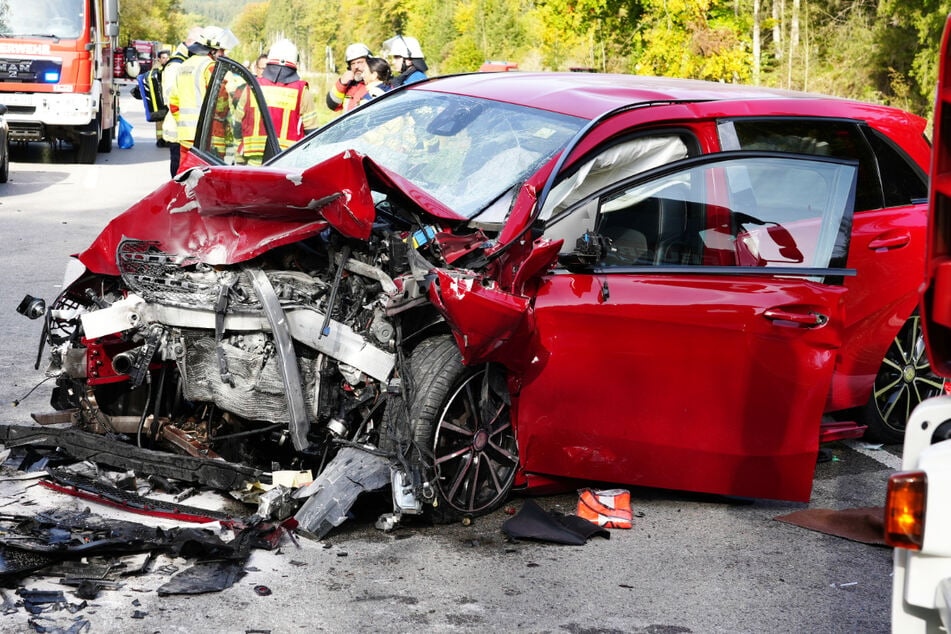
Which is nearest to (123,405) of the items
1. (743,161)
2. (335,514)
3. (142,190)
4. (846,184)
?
(335,514)

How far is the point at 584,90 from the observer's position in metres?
5.38

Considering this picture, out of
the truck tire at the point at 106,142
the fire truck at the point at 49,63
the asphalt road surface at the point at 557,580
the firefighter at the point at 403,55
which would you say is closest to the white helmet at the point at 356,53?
the firefighter at the point at 403,55

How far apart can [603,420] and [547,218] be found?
85cm

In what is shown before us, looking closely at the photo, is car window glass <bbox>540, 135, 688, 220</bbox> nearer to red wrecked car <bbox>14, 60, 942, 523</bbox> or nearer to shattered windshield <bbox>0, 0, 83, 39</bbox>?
red wrecked car <bbox>14, 60, 942, 523</bbox>

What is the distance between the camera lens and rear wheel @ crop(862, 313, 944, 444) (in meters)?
5.96

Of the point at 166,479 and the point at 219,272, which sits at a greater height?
the point at 219,272

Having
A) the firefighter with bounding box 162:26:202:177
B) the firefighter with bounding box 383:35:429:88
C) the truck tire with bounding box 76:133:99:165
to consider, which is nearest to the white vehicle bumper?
the firefighter with bounding box 383:35:429:88

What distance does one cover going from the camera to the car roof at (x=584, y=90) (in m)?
5.16

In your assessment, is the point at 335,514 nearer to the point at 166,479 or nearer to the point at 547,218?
the point at 166,479

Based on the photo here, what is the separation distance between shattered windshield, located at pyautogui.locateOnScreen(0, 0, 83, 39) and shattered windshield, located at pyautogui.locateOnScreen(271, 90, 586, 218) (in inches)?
489

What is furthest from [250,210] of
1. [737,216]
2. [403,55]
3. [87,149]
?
[87,149]

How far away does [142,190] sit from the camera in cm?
1549

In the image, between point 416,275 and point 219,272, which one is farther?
point 219,272

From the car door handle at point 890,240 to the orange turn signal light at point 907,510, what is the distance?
3.16m
